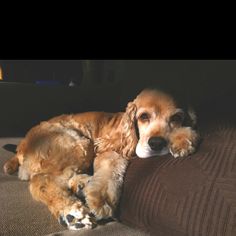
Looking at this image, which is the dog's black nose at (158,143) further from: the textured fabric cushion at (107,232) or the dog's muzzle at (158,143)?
the textured fabric cushion at (107,232)

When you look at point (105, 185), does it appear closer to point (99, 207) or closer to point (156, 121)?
point (99, 207)

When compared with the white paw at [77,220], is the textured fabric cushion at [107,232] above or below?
below

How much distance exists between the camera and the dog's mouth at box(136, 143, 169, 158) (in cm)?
264

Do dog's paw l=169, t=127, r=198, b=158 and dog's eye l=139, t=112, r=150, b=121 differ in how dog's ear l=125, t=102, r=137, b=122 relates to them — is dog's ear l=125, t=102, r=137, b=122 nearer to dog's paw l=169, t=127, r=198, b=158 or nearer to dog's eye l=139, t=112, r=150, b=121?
dog's eye l=139, t=112, r=150, b=121

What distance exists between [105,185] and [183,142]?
566 mm

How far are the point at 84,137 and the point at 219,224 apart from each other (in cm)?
137

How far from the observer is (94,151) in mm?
3062

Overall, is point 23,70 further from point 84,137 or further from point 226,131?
point 226,131

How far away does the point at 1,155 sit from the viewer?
3676mm

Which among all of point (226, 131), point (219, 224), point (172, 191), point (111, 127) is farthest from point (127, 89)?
point (219, 224)

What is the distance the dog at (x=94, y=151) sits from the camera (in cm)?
250

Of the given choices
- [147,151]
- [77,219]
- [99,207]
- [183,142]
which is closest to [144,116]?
[147,151]

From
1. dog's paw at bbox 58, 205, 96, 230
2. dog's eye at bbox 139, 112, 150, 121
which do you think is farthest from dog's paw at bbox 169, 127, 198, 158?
dog's paw at bbox 58, 205, 96, 230

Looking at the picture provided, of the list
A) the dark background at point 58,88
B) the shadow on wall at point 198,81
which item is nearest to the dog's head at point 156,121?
the shadow on wall at point 198,81
